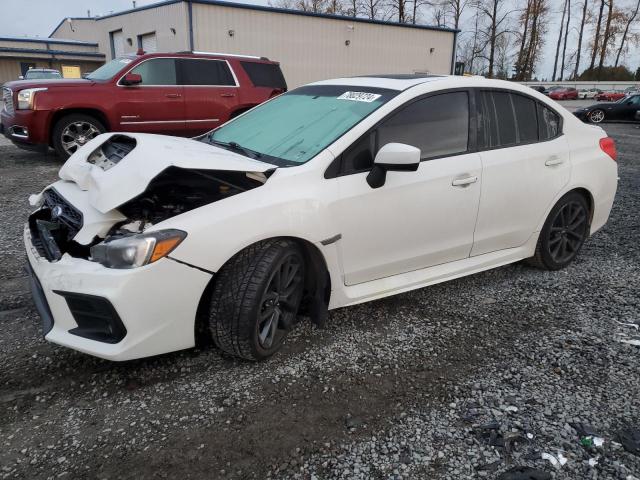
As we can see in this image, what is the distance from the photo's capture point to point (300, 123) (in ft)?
11.1

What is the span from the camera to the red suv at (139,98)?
310 inches

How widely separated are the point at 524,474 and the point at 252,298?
4.84 ft

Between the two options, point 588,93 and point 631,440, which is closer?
point 631,440

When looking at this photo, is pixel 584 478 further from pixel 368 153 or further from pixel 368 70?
pixel 368 70

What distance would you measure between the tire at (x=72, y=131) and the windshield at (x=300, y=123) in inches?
208

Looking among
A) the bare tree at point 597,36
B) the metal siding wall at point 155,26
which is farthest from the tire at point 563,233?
the bare tree at point 597,36

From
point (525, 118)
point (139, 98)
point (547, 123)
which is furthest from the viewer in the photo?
point (139, 98)

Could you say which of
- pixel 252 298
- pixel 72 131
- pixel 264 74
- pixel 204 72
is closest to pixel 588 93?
pixel 264 74

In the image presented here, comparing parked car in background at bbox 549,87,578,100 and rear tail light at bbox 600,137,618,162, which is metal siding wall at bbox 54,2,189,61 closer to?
rear tail light at bbox 600,137,618,162

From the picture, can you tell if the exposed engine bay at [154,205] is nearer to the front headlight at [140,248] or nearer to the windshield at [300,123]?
the front headlight at [140,248]

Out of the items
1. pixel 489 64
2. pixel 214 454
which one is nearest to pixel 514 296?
pixel 214 454

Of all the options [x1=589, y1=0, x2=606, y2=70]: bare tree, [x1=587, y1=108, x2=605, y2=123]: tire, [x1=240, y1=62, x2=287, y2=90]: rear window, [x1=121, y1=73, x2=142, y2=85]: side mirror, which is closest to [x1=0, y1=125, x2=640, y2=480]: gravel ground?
[x1=121, y1=73, x2=142, y2=85]: side mirror

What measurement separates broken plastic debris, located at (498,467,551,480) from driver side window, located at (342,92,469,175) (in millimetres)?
1751

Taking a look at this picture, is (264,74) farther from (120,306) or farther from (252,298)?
(120,306)
